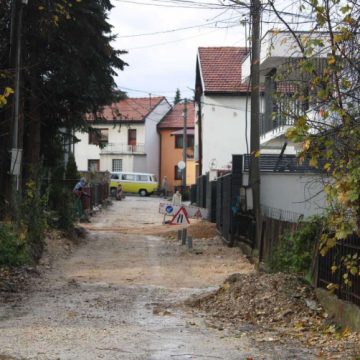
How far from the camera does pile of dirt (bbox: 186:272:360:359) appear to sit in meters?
7.60

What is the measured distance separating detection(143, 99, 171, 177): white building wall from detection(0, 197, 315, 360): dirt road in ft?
156

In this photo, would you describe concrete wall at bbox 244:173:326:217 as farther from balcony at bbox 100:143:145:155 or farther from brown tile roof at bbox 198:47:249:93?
balcony at bbox 100:143:145:155

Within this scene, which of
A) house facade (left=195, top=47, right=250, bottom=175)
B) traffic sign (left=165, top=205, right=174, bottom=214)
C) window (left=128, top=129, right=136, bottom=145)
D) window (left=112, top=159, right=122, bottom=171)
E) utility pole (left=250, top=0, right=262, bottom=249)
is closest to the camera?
Result: utility pole (left=250, top=0, right=262, bottom=249)

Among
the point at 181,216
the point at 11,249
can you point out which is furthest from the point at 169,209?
the point at 11,249

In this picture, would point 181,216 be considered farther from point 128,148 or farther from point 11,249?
Result: point 128,148

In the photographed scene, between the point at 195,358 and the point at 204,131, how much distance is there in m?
35.8

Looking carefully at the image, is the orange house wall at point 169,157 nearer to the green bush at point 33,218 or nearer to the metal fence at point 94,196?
the metal fence at point 94,196

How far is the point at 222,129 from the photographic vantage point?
1628 inches

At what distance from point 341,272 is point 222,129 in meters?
33.3

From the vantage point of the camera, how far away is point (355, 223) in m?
5.64

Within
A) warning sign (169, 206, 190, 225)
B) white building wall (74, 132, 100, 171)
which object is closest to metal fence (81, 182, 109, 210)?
warning sign (169, 206, 190, 225)

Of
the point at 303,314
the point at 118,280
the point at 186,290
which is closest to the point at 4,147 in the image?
the point at 118,280

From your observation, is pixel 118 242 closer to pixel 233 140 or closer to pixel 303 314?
pixel 303 314

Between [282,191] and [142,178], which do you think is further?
[142,178]
